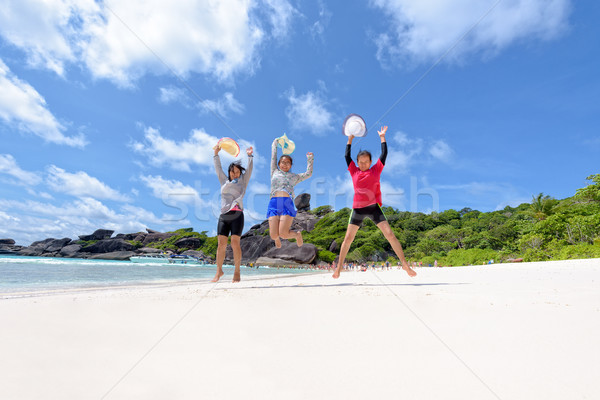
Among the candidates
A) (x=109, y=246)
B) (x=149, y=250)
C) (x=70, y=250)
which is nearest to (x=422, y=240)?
(x=149, y=250)

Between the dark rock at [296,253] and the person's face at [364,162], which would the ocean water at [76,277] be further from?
the dark rock at [296,253]

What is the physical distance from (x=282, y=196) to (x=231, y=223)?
4.41ft

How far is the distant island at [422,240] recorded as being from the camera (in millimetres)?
29359

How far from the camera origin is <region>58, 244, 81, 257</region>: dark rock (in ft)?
395

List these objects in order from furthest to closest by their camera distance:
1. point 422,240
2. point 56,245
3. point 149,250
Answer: point 56,245 → point 149,250 → point 422,240

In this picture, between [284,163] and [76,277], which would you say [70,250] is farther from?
[284,163]

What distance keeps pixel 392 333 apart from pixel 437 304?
1482 mm

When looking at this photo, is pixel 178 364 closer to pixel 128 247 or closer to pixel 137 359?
pixel 137 359

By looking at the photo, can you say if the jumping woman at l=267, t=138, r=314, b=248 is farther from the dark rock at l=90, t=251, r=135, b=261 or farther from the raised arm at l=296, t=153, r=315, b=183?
the dark rock at l=90, t=251, r=135, b=261

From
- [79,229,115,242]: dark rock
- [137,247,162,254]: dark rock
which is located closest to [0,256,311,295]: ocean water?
[137,247,162,254]: dark rock

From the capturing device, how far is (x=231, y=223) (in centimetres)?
771

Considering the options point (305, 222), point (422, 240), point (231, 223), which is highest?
point (305, 222)

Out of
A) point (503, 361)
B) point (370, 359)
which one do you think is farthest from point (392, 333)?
point (503, 361)

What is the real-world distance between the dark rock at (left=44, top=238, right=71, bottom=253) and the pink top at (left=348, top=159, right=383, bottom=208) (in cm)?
15311
